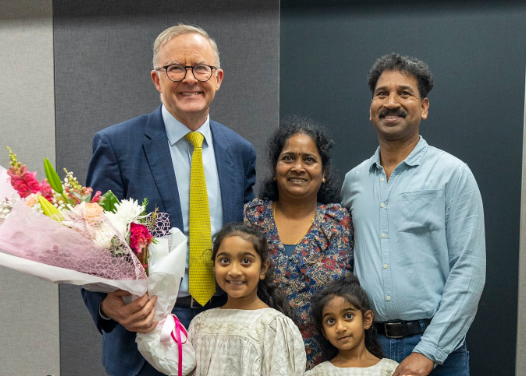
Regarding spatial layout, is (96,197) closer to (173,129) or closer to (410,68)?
(173,129)

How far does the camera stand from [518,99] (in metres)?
3.05

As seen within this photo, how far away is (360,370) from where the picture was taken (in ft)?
6.88

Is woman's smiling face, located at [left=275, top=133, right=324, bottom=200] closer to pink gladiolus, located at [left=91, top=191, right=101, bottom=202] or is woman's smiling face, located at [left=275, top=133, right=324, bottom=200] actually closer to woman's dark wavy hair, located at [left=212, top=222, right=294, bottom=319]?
woman's dark wavy hair, located at [left=212, top=222, right=294, bottom=319]

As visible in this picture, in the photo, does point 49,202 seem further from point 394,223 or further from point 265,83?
point 265,83

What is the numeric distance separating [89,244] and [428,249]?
1272mm

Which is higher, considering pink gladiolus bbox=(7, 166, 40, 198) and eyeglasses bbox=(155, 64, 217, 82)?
eyeglasses bbox=(155, 64, 217, 82)

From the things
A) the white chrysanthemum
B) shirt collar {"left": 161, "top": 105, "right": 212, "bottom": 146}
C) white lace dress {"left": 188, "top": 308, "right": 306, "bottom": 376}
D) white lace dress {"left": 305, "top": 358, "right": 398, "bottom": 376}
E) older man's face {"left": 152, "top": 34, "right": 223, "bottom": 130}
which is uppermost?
older man's face {"left": 152, "top": 34, "right": 223, "bottom": 130}

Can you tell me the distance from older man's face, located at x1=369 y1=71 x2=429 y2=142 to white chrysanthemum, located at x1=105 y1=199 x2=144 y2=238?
1049 millimetres

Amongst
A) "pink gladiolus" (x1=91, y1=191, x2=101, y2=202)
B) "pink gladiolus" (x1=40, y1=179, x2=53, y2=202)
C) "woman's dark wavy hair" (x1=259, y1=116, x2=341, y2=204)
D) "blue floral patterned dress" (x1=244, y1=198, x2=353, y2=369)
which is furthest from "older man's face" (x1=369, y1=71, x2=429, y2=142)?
"pink gladiolus" (x1=40, y1=179, x2=53, y2=202)

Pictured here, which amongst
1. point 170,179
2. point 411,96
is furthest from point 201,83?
point 411,96

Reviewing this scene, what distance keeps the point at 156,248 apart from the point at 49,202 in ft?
1.26

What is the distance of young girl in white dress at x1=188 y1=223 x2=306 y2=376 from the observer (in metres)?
2.02

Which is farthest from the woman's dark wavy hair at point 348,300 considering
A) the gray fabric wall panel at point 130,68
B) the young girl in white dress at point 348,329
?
the gray fabric wall panel at point 130,68

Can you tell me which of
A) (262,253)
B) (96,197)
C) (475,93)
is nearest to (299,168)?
(262,253)
